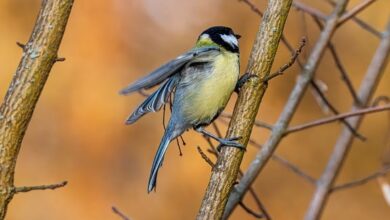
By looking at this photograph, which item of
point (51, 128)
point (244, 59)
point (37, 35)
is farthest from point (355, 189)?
point (37, 35)

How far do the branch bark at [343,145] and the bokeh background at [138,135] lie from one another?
1.68m

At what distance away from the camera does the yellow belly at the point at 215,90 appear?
2.18 meters

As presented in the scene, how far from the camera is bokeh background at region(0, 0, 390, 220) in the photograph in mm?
4422

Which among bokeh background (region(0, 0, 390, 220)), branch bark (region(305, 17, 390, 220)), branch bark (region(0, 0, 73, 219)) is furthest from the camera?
bokeh background (region(0, 0, 390, 220))

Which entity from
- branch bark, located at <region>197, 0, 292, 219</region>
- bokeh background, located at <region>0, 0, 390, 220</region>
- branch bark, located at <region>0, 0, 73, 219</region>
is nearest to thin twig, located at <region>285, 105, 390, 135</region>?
branch bark, located at <region>197, 0, 292, 219</region>

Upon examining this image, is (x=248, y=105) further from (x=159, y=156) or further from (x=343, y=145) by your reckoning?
(x=343, y=145)

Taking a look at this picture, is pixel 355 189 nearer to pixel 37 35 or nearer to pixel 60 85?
pixel 60 85

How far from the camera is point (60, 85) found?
4.64m

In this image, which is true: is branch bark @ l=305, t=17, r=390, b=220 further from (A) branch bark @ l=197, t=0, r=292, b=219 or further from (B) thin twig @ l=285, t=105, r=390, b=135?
(A) branch bark @ l=197, t=0, r=292, b=219

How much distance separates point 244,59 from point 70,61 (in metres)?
1.11

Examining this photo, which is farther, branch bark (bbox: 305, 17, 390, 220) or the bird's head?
branch bark (bbox: 305, 17, 390, 220)

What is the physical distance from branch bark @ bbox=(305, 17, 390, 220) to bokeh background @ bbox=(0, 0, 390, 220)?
168 centimetres

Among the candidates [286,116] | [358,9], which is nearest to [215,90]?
[286,116]

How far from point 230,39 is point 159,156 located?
447 millimetres
